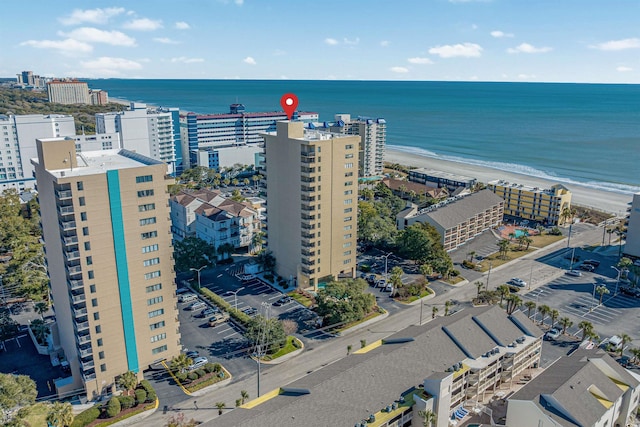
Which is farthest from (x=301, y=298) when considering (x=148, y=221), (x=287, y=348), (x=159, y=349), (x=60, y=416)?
(x=60, y=416)

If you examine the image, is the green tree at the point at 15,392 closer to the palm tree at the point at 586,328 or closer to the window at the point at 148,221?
the window at the point at 148,221

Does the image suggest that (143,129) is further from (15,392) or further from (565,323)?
(565,323)

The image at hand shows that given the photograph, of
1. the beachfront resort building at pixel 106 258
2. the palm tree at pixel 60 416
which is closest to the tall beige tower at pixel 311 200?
the beachfront resort building at pixel 106 258

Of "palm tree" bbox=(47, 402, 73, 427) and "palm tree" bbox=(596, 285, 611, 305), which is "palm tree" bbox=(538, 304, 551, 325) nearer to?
"palm tree" bbox=(596, 285, 611, 305)

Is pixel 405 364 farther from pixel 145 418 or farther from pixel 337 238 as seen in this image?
pixel 337 238

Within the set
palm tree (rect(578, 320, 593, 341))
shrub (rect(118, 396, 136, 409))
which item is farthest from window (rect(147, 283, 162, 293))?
palm tree (rect(578, 320, 593, 341))

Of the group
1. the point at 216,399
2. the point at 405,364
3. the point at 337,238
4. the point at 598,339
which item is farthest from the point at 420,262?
the point at 216,399
